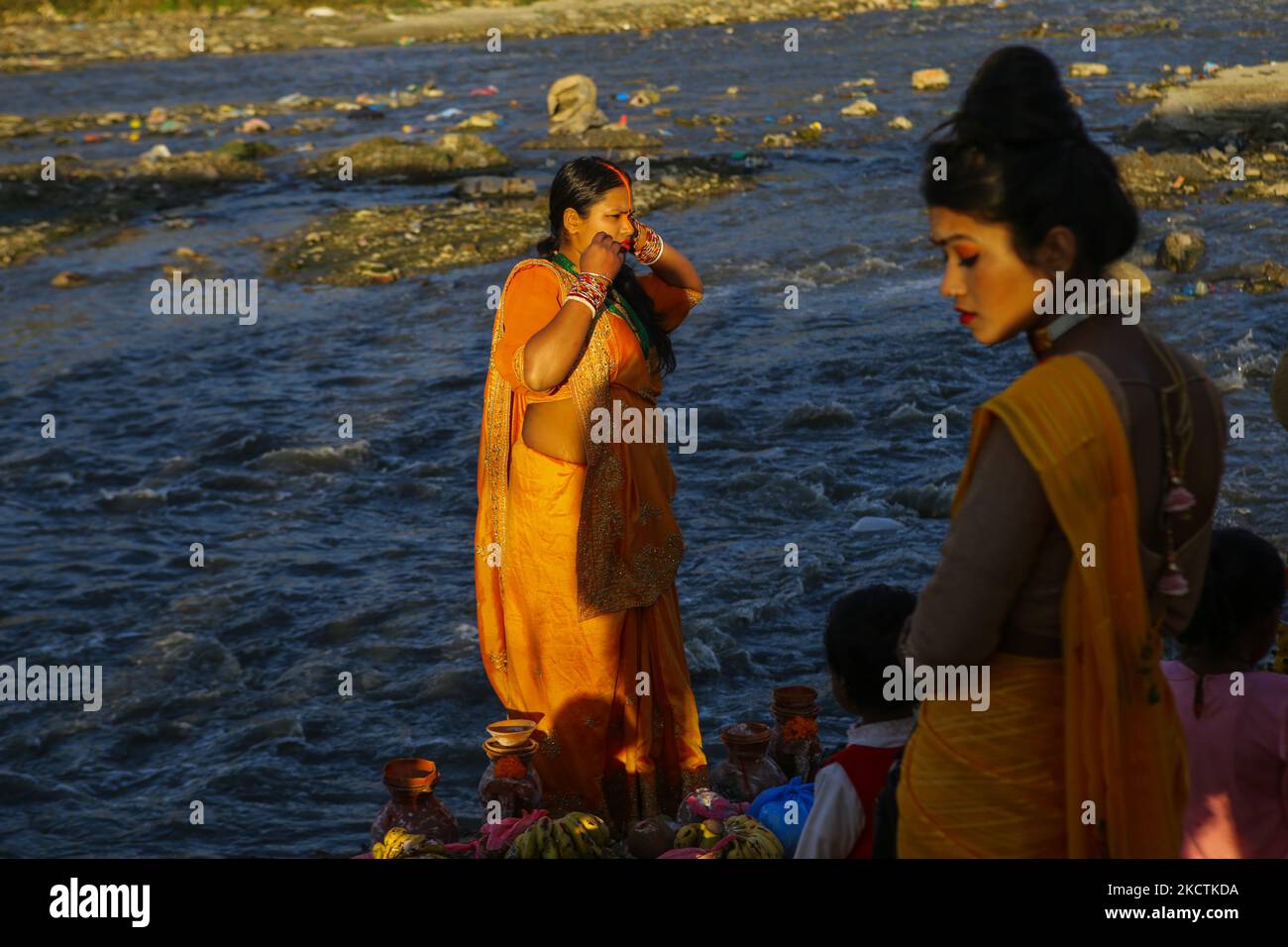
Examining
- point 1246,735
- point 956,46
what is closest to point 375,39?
point 956,46

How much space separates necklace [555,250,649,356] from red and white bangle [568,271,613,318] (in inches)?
10.3

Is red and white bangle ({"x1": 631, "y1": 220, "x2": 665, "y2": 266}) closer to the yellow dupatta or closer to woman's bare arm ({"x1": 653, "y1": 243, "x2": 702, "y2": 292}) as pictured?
woman's bare arm ({"x1": 653, "y1": 243, "x2": 702, "y2": 292})

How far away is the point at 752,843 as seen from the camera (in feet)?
10.4

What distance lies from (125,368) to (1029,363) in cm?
608

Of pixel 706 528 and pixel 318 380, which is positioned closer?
pixel 706 528

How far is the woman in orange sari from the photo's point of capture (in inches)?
143

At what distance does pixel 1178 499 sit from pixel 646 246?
204 cm

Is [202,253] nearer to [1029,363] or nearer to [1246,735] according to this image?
[1029,363]

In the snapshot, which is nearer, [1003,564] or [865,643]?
[1003,564]

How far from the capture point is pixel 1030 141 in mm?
1907
